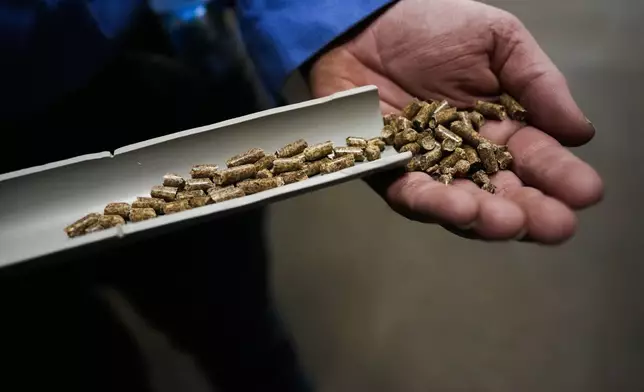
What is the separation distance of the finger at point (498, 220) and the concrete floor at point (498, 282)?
2.45ft

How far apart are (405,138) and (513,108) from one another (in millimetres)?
199

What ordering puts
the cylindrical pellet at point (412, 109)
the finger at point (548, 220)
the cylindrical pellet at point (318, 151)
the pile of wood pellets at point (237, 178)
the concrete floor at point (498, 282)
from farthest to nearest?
the concrete floor at point (498, 282) < the cylindrical pellet at point (412, 109) < the cylindrical pellet at point (318, 151) < the pile of wood pellets at point (237, 178) < the finger at point (548, 220)

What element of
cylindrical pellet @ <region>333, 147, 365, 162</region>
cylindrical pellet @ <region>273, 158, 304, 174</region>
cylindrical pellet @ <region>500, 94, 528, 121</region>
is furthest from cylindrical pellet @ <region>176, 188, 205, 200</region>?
cylindrical pellet @ <region>500, 94, 528, 121</region>

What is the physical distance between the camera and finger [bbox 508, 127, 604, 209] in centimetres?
78

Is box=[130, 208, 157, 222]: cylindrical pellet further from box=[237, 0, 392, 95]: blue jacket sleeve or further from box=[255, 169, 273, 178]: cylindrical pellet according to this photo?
box=[237, 0, 392, 95]: blue jacket sleeve

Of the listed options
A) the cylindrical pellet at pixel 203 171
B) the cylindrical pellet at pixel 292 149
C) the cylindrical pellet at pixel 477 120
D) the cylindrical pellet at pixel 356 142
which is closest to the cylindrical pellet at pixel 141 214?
the cylindrical pellet at pixel 203 171

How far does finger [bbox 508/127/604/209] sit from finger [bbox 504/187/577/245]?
1.0 inches

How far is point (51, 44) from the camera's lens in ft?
3.12

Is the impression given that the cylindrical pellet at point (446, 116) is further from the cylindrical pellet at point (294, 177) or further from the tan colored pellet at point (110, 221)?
the tan colored pellet at point (110, 221)

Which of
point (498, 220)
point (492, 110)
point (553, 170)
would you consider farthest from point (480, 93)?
point (498, 220)

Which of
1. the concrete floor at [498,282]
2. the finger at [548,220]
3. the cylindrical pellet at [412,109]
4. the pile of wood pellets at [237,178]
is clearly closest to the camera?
the finger at [548,220]

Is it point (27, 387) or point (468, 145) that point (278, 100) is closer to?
point (468, 145)

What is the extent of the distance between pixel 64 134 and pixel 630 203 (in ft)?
4.78

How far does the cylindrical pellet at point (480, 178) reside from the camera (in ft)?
2.92
